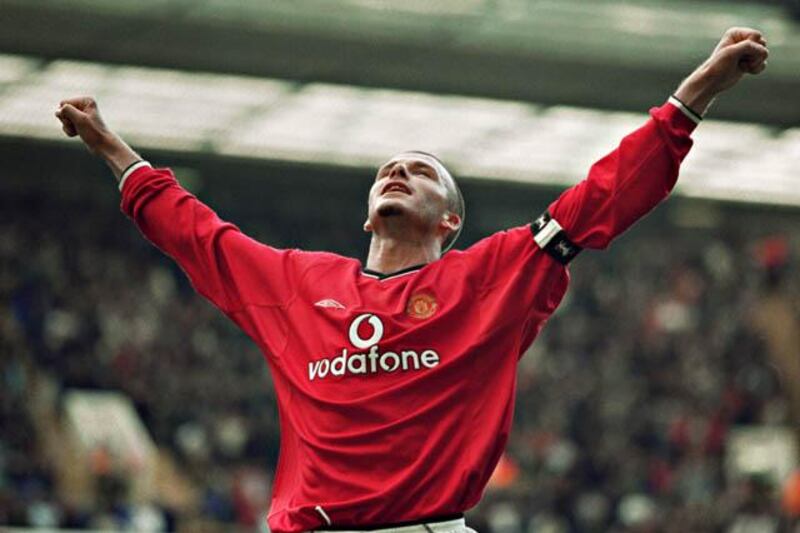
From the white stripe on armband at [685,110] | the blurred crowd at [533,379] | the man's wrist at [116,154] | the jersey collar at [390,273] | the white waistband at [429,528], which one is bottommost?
the blurred crowd at [533,379]

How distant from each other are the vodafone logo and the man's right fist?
0.98 metres

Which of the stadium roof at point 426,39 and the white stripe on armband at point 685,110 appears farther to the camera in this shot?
the stadium roof at point 426,39

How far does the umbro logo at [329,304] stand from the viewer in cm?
467

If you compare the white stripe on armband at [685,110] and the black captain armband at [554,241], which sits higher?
the white stripe on armband at [685,110]

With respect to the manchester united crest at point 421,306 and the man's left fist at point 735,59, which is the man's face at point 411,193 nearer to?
the manchester united crest at point 421,306

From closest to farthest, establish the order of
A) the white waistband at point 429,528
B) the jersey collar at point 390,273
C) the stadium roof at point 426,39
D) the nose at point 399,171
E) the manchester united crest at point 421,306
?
the white waistband at point 429,528, the manchester united crest at point 421,306, the jersey collar at point 390,273, the nose at point 399,171, the stadium roof at point 426,39

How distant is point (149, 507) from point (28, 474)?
174cm

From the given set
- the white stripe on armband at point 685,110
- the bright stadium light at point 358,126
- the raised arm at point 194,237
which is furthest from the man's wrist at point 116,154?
the bright stadium light at point 358,126

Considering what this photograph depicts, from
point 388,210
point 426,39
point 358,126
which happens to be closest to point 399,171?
point 388,210

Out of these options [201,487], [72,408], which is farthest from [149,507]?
[72,408]

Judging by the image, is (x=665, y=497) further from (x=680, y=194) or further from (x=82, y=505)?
(x=680, y=194)

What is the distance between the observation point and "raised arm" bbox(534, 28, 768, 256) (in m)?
4.38

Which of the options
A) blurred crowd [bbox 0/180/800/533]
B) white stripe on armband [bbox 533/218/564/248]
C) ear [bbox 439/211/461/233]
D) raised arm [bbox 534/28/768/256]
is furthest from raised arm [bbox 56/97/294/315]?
blurred crowd [bbox 0/180/800/533]

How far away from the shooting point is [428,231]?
5.00 metres
